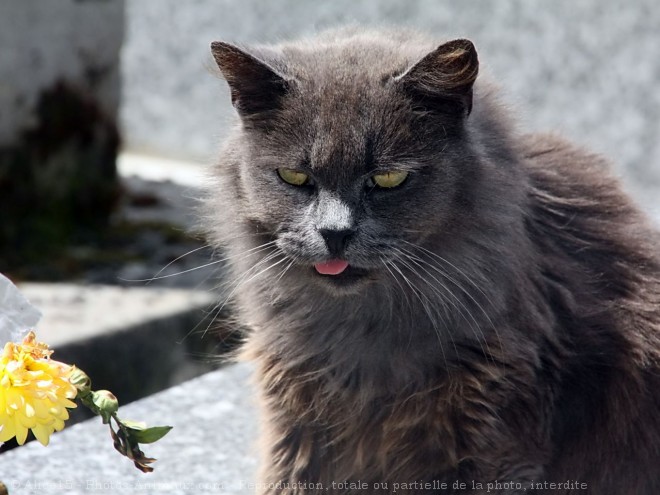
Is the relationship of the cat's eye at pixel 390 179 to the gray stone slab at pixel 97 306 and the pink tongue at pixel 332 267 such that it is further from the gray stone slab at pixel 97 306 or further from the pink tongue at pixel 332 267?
the gray stone slab at pixel 97 306

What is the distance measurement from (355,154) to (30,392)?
2.26 feet

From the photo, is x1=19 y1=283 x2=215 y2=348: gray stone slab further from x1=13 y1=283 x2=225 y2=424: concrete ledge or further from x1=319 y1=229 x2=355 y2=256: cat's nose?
x1=319 y1=229 x2=355 y2=256: cat's nose

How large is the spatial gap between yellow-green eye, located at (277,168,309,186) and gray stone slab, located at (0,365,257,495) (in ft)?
1.96

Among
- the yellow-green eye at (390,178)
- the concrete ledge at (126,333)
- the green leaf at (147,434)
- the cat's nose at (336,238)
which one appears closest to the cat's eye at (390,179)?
the yellow-green eye at (390,178)

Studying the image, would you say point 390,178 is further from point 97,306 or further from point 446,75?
point 97,306

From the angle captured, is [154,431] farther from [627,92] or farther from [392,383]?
A: [627,92]

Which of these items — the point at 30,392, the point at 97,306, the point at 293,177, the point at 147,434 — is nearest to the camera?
the point at 30,392

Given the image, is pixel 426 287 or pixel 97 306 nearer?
pixel 426 287

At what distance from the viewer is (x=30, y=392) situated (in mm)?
1386

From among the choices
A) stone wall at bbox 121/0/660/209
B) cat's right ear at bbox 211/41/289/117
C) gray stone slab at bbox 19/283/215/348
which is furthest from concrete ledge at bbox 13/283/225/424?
cat's right ear at bbox 211/41/289/117

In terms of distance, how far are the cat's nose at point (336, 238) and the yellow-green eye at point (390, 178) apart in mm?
117

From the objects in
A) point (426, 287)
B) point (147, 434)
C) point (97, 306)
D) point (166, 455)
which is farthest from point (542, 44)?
point (147, 434)

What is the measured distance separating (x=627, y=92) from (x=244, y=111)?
3734 millimetres

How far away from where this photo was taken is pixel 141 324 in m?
3.64
